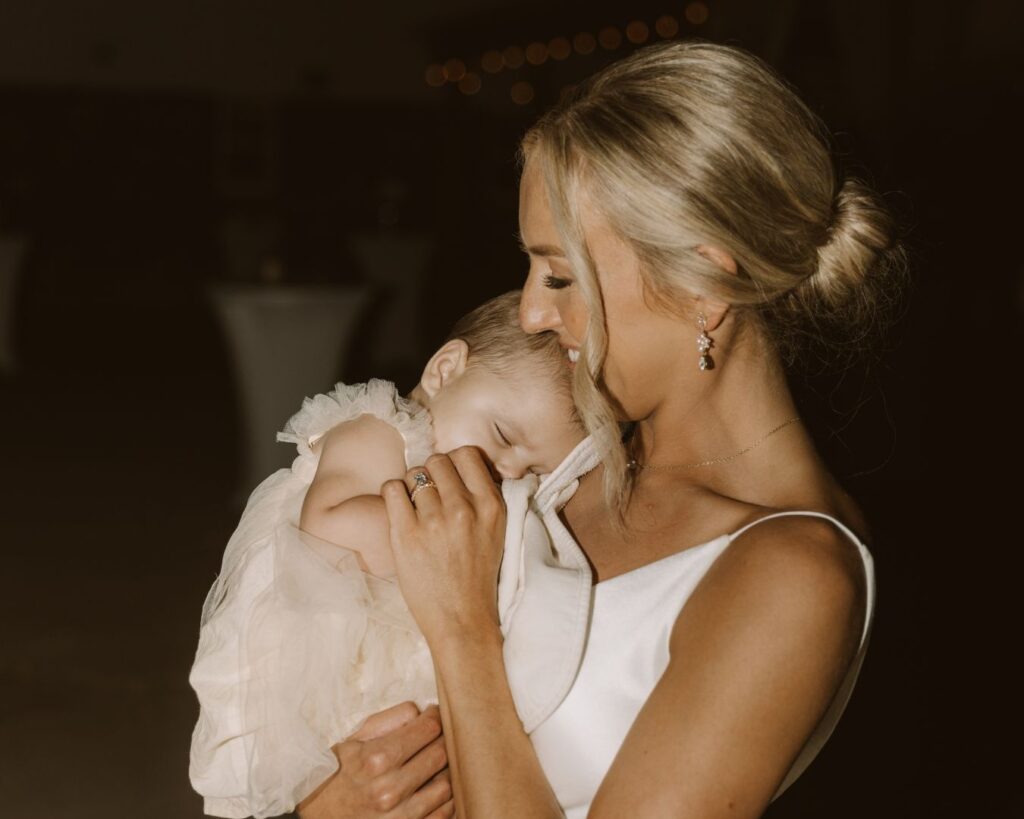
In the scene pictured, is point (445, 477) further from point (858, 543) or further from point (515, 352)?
point (858, 543)

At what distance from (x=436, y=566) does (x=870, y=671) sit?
3.37 m

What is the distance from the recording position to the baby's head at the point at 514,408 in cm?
182

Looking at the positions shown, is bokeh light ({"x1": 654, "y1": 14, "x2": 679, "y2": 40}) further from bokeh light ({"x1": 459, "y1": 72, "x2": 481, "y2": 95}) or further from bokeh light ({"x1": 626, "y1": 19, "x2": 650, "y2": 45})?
Result: bokeh light ({"x1": 459, "y1": 72, "x2": 481, "y2": 95})

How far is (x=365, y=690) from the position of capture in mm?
1592

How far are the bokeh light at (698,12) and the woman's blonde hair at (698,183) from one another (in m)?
10.0

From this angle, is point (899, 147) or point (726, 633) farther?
point (899, 147)

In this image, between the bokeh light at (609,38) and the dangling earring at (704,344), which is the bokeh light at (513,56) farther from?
the dangling earring at (704,344)

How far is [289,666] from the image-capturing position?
4.96ft

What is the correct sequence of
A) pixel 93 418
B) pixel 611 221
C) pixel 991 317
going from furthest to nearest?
1. pixel 93 418
2. pixel 991 317
3. pixel 611 221

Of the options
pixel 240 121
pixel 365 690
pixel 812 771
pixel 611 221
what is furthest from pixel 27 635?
pixel 240 121

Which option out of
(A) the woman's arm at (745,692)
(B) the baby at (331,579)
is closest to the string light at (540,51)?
(B) the baby at (331,579)

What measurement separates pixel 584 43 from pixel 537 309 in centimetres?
1113

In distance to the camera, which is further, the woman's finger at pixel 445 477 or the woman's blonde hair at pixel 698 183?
the woman's finger at pixel 445 477

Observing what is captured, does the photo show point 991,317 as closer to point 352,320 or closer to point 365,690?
point 352,320
